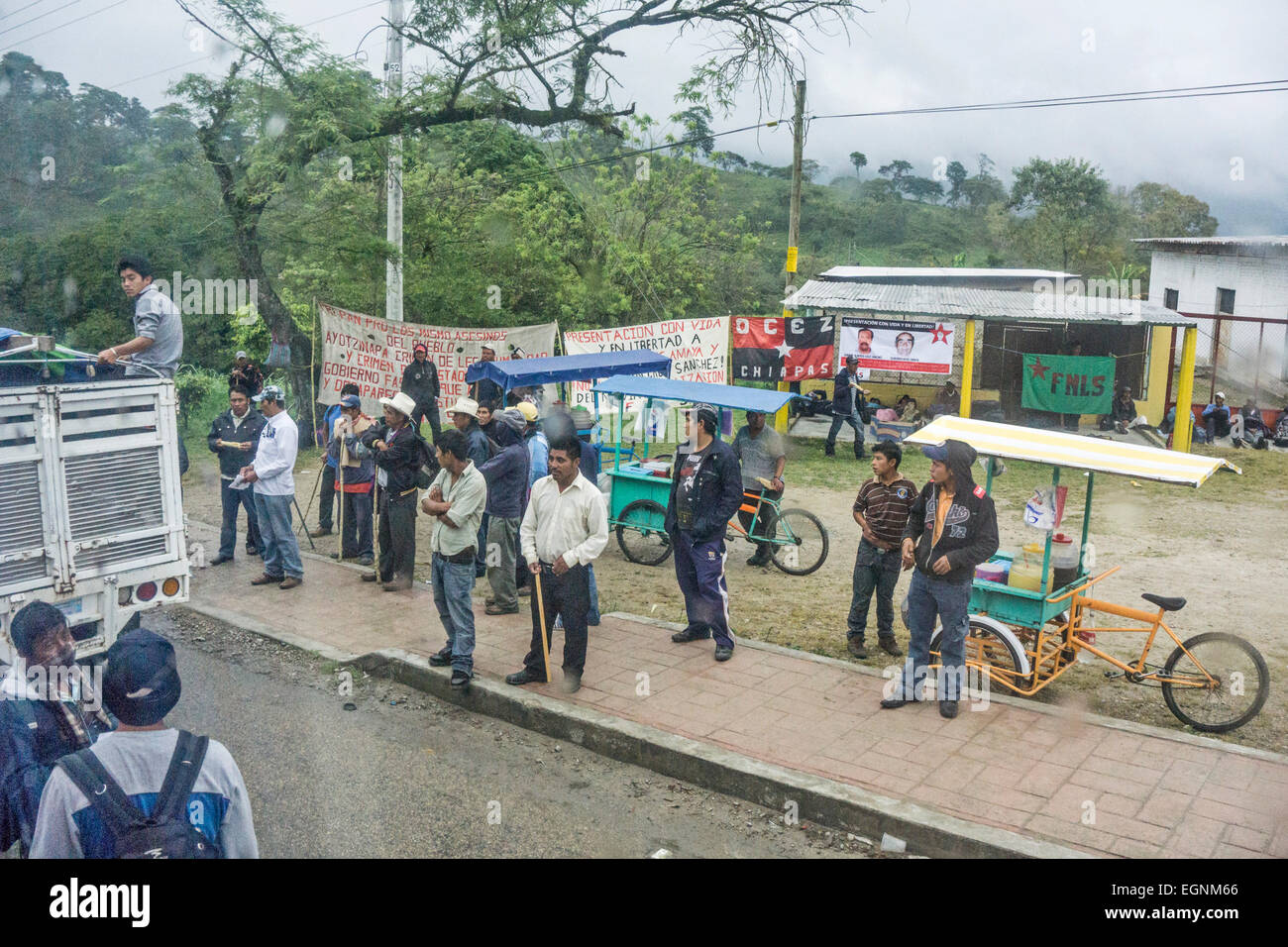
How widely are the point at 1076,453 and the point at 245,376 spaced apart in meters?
9.01

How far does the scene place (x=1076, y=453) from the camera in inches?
276

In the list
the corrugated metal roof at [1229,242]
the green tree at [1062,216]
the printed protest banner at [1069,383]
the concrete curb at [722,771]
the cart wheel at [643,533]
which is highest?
the green tree at [1062,216]

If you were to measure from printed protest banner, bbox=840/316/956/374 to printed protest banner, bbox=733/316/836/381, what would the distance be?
2.06 ft

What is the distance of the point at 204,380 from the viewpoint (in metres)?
21.6

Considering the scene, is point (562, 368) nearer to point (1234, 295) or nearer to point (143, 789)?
point (143, 789)

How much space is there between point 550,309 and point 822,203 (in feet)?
137

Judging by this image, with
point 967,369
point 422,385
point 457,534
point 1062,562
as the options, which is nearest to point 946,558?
point 1062,562

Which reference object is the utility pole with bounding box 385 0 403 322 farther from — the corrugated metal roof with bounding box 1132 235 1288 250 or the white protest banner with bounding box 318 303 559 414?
the corrugated metal roof with bounding box 1132 235 1288 250

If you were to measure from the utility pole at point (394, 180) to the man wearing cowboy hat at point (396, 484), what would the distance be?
7.06m

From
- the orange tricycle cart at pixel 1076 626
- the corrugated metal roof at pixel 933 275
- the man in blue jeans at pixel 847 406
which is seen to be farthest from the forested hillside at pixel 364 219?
the orange tricycle cart at pixel 1076 626

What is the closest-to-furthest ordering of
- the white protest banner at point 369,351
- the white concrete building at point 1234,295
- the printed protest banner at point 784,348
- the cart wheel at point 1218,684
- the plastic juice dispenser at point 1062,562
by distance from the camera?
1. the cart wheel at point 1218,684
2. the plastic juice dispenser at point 1062,562
3. the white protest banner at point 369,351
4. the printed protest banner at point 784,348
5. the white concrete building at point 1234,295

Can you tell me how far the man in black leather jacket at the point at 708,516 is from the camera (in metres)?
8.17

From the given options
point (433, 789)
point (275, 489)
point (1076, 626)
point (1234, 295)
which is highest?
point (1234, 295)

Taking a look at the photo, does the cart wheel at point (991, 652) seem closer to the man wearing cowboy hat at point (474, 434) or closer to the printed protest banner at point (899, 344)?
the man wearing cowboy hat at point (474, 434)
